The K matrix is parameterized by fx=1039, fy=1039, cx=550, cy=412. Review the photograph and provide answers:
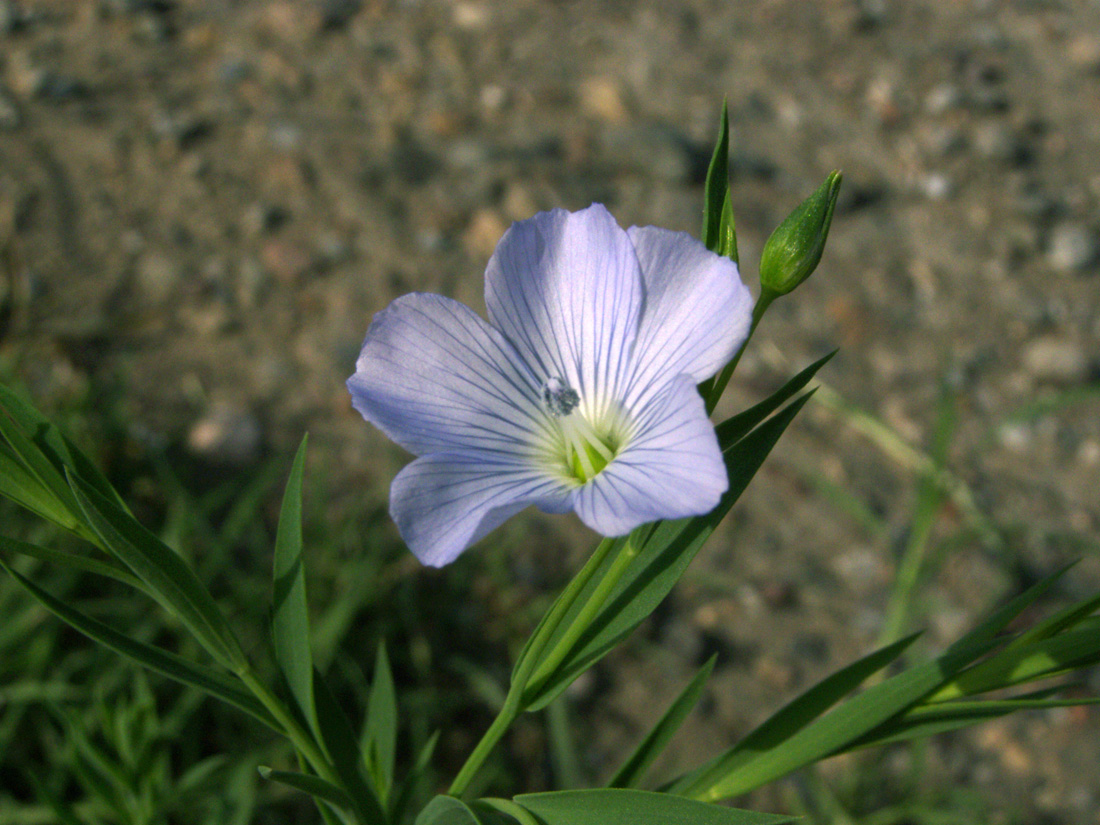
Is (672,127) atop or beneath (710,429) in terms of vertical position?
beneath

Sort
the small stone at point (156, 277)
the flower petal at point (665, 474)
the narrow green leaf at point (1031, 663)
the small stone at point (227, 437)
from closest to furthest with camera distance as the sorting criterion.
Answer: the flower petal at point (665, 474) < the narrow green leaf at point (1031, 663) < the small stone at point (227, 437) < the small stone at point (156, 277)

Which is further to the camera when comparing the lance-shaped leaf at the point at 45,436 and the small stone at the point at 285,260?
the small stone at the point at 285,260

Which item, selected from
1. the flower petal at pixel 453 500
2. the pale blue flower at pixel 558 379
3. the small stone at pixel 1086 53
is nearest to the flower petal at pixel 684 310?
the pale blue flower at pixel 558 379

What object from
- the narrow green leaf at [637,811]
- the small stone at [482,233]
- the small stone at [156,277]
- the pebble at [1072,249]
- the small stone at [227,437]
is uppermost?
the small stone at [156,277]

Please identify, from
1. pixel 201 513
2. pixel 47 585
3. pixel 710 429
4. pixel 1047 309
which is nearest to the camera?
pixel 710 429

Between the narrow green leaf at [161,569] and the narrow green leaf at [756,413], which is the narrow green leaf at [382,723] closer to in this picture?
the narrow green leaf at [161,569]

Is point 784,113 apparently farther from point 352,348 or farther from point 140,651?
point 140,651

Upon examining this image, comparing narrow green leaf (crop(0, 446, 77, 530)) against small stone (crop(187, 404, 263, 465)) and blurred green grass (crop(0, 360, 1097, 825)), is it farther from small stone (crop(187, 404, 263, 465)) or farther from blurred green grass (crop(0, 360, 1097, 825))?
small stone (crop(187, 404, 263, 465))

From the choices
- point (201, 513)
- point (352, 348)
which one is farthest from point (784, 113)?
point (201, 513)
